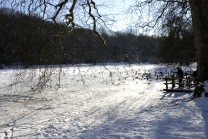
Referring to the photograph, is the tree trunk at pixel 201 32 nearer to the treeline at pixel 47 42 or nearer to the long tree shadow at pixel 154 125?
the long tree shadow at pixel 154 125

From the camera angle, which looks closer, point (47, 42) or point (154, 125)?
point (154, 125)

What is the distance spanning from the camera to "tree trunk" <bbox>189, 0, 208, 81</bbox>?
13.9 meters

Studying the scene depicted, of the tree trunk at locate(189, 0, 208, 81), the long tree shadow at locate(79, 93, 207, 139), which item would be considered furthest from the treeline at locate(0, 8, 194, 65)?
the long tree shadow at locate(79, 93, 207, 139)

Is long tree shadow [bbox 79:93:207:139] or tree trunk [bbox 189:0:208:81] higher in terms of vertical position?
tree trunk [bbox 189:0:208:81]

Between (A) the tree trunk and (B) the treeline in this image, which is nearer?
(A) the tree trunk

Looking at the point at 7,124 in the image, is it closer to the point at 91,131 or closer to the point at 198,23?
the point at 91,131

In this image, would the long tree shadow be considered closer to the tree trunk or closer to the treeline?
the tree trunk

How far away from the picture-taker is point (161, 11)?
20.3m

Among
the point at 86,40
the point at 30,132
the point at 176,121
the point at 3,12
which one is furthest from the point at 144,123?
the point at 3,12

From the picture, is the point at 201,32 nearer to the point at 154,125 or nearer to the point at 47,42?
the point at 154,125

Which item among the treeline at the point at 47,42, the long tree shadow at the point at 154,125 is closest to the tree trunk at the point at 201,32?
the long tree shadow at the point at 154,125

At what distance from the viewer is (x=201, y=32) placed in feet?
46.1

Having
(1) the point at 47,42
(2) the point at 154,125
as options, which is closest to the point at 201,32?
(2) the point at 154,125

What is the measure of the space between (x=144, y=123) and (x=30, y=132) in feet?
11.2
